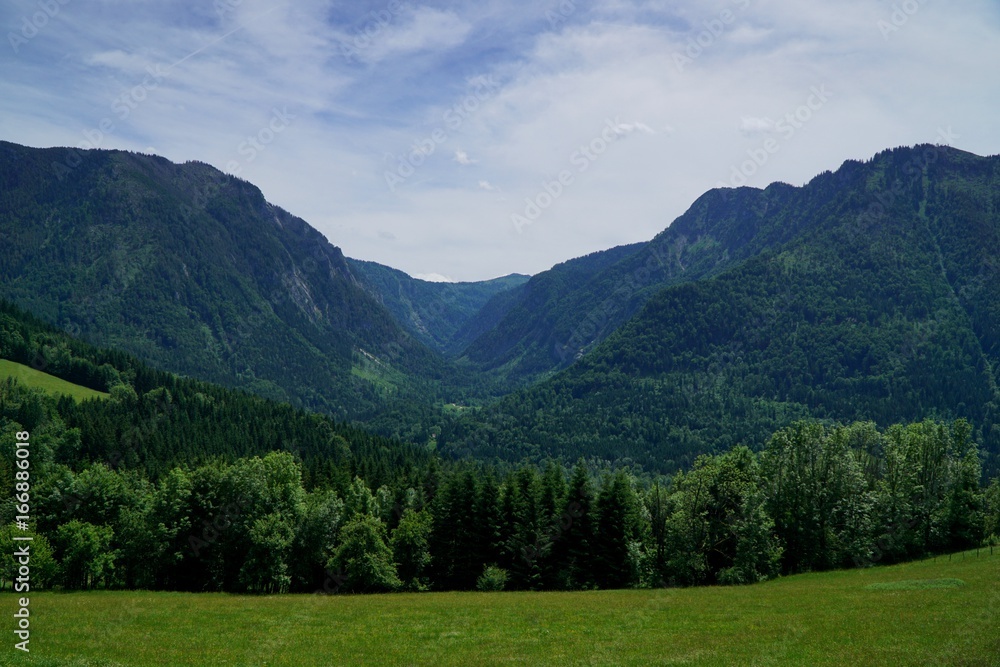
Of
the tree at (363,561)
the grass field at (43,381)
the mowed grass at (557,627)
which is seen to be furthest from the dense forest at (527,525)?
the grass field at (43,381)

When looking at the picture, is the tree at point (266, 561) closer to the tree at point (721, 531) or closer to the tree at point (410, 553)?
the tree at point (410, 553)

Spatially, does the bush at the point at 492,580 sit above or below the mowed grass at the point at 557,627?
below

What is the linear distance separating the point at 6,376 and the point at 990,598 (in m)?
206

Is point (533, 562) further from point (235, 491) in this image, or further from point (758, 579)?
point (235, 491)

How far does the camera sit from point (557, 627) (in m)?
45.0

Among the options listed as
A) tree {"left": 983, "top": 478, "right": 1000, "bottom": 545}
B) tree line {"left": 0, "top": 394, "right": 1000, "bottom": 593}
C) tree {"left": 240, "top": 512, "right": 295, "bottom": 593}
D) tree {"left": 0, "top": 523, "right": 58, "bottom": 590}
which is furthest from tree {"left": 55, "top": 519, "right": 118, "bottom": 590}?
tree {"left": 983, "top": 478, "right": 1000, "bottom": 545}

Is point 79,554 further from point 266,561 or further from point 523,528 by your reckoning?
point 523,528

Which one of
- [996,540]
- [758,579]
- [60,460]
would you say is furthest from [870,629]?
[60,460]

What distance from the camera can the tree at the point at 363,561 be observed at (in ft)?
226

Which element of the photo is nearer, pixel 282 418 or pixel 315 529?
pixel 315 529

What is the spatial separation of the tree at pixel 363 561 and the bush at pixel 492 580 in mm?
8721

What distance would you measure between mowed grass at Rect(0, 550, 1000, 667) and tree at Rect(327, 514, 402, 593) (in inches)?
277

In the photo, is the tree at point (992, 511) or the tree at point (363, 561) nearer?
the tree at point (363, 561)

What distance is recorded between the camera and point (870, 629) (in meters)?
38.5
